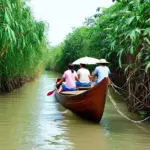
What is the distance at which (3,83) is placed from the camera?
14.4 metres

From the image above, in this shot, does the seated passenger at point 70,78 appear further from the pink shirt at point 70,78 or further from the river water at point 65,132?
the river water at point 65,132

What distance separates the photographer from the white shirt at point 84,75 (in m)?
9.85

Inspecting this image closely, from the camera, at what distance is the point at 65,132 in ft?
23.1

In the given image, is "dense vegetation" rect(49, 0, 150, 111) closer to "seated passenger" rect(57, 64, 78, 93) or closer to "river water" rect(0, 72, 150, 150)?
"river water" rect(0, 72, 150, 150)

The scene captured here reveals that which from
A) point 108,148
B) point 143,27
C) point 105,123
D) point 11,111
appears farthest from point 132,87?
point 11,111

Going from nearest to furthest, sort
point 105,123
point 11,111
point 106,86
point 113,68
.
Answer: point 106,86, point 105,123, point 11,111, point 113,68

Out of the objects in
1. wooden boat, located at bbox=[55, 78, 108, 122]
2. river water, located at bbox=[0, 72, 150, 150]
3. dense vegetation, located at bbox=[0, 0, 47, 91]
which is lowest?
river water, located at bbox=[0, 72, 150, 150]

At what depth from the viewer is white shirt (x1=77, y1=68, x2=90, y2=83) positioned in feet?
32.3

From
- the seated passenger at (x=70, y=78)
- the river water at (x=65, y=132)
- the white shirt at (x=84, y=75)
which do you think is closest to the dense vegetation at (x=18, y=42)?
the seated passenger at (x=70, y=78)

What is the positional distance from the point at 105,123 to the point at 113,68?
1081 cm

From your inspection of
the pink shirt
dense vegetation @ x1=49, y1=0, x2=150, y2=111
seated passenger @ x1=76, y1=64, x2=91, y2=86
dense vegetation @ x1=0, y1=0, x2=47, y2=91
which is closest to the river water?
dense vegetation @ x1=49, y1=0, x2=150, y2=111

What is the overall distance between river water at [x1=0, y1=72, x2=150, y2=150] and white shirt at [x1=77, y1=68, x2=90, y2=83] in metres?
1.10

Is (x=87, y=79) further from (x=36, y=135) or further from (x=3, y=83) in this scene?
(x=3, y=83)

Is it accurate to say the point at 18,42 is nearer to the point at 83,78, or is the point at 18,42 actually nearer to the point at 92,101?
the point at 83,78
